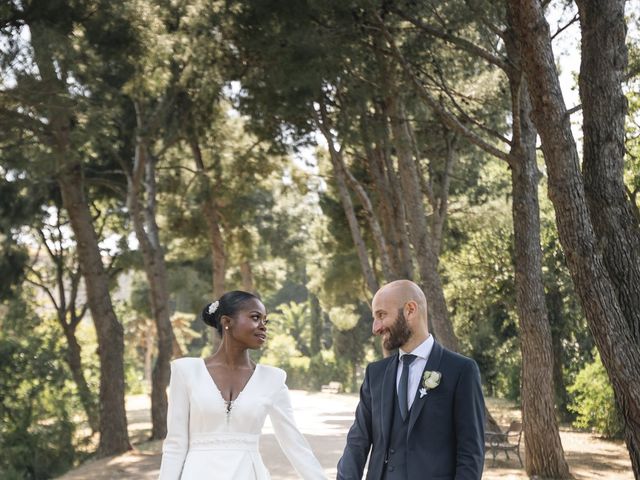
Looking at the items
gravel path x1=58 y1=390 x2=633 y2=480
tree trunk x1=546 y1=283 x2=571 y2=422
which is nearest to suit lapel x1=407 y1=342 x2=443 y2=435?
gravel path x1=58 y1=390 x2=633 y2=480

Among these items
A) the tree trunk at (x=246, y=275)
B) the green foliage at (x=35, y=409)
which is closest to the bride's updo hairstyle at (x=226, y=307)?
the green foliage at (x=35, y=409)

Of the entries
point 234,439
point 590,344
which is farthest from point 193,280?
point 234,439

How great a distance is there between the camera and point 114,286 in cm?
3253

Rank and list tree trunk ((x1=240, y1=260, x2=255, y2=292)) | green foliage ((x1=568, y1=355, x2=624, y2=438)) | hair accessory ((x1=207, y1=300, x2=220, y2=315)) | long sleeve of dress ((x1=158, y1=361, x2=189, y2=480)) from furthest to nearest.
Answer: tree trunk ((x1=240, y1=260, x2=255, y2=292)), green foliage ((x1=568, y1=355, x2=624, y2=438)), hair accessory ((x1=207, y1=300, x2=220, y2=315)), long sleeve of dress ((x1=158, y1=361, x2=189, y2=480))

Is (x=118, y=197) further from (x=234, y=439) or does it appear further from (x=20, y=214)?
(x=234, y=439)

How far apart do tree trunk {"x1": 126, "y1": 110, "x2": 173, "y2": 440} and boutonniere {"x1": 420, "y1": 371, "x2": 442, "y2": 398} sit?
62.8 feet

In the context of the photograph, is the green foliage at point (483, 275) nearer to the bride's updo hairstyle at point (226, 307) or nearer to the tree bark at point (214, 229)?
the tree bark at point (214, 229)

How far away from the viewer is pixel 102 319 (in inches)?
818

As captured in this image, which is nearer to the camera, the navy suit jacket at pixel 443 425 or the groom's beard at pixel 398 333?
the navy suit jacket at pixel 443 425

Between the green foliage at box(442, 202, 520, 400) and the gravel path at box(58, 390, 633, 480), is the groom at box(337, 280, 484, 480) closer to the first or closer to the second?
the gravel path at box(58, 390, 633, 480)

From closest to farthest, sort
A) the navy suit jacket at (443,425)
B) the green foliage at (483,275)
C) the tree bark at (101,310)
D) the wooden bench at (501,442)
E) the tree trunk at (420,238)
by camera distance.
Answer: the navy suit jacket at (443,425)
the wooden bench at (501,442)
the tree trunk at (420,238)
the tree bark at (101,310)
the green foliage at (483,275)

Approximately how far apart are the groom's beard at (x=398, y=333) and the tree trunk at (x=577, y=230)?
188 inches

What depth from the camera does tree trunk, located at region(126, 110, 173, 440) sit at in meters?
23.0

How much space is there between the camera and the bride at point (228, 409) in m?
4.79
